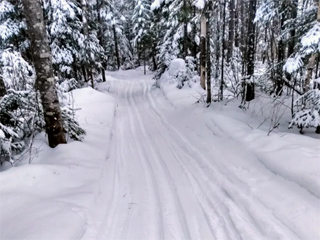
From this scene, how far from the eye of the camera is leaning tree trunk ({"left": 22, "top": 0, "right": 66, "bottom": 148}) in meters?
4.78

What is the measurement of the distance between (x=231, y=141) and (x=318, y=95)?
2.09 m

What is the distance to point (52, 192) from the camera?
12.9 feet

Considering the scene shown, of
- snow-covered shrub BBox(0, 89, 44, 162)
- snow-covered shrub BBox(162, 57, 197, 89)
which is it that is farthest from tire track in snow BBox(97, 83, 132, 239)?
snow-covered shrub BBox(162, 57, 197, 89)

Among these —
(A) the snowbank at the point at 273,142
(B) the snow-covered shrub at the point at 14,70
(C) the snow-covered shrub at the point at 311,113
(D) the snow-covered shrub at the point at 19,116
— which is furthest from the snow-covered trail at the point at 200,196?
(B) the snow-covered shrub at the point at 14,70

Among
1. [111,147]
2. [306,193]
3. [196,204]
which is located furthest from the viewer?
[111,147]

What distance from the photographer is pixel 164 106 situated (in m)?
12.4

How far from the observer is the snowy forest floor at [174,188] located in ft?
10.3

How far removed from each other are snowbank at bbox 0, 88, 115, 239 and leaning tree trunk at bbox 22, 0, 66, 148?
413 mm

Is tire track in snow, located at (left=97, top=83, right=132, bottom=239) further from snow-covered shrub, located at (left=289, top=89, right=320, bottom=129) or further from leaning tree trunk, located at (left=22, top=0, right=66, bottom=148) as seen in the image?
snow-covered shrub, located at (left=289, top=89, right=320, bottom=129)

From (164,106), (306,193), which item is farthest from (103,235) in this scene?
(164,106)

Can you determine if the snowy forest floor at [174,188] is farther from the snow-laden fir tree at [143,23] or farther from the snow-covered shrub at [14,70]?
the snow-laden fir tree at [143,23]

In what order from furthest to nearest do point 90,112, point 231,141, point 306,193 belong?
point 90,112 → point 231,141 → point 306,193

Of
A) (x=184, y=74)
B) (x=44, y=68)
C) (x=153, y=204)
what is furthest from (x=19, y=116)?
(x=184, y=74)

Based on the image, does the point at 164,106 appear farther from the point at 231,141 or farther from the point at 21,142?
the point at 21,142
